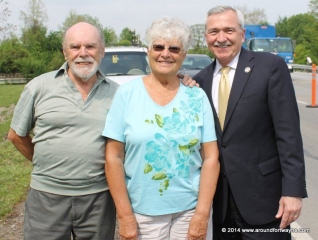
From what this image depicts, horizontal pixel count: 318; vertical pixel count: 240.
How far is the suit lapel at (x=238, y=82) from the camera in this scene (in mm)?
2867

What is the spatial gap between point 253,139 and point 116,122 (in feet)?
2.97

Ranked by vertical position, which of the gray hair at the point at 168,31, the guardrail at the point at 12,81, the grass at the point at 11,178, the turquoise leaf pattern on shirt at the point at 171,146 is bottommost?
the guardrail at the point at 12,81

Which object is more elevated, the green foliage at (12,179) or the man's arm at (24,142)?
the man's arm at (24,142)

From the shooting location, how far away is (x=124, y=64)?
941 centimetres

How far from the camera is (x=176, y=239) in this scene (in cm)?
275

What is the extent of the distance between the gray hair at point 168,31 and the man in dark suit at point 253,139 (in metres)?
0.37

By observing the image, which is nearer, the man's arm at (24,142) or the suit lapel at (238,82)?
the suit lapel at (238,82)

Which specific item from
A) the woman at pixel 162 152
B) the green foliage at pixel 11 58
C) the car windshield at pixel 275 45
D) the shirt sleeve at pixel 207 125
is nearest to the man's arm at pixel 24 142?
the woman at pixel 162 152

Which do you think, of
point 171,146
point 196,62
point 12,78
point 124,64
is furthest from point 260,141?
point 12,78

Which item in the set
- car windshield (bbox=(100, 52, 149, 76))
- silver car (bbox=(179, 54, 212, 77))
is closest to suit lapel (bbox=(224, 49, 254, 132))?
car windshield (bbox=(100, 52, 149, 76))

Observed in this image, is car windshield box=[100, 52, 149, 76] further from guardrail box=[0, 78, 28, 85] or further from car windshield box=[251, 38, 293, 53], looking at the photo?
guardrail box=[0, 78, 28, 85]

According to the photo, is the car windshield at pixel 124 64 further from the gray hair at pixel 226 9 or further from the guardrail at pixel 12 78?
the guardrail at pixel 12 78

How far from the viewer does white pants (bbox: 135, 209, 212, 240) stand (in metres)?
2.71

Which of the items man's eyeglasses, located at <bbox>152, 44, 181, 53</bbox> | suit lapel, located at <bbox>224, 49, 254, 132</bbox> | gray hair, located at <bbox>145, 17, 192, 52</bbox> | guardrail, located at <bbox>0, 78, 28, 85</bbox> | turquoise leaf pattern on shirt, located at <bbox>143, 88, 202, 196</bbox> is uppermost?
gray hair, located at <bbox>145, 17, 192, 52</bbox>
